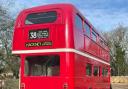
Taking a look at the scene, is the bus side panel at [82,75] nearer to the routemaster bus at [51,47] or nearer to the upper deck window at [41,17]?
the routemaster bus at [51,47]

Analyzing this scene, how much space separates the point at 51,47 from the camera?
12195 millimetres

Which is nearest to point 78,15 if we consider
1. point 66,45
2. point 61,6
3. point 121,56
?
point 61,6

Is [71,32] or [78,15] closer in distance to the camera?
[71,32]

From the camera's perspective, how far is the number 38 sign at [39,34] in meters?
12.4

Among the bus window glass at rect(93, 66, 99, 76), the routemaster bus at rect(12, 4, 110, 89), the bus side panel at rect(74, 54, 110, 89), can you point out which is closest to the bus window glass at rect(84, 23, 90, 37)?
the routemaster bus at rect(12, 4, 110, 89)

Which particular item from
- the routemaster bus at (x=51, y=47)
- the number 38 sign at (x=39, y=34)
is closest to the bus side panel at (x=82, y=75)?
the routemaster bus at (x=51, y=47)

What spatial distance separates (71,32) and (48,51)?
1.03 m

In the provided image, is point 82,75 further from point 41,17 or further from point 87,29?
point 41,17

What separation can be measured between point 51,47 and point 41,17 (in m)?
1.34

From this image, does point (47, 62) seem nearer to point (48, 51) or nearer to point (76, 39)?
point (48, 51)

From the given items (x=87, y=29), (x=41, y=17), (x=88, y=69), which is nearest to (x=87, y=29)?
(x=87, y=29)

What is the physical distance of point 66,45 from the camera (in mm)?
11945

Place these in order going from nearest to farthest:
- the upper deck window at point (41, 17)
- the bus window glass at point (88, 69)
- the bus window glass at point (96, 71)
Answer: the upper deck window at point (41, 17), the bus window glass at point (88, 69), the bus window glass at point (96, 71)

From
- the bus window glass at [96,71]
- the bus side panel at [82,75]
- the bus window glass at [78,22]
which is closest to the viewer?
the bus side panel at [82,75]
